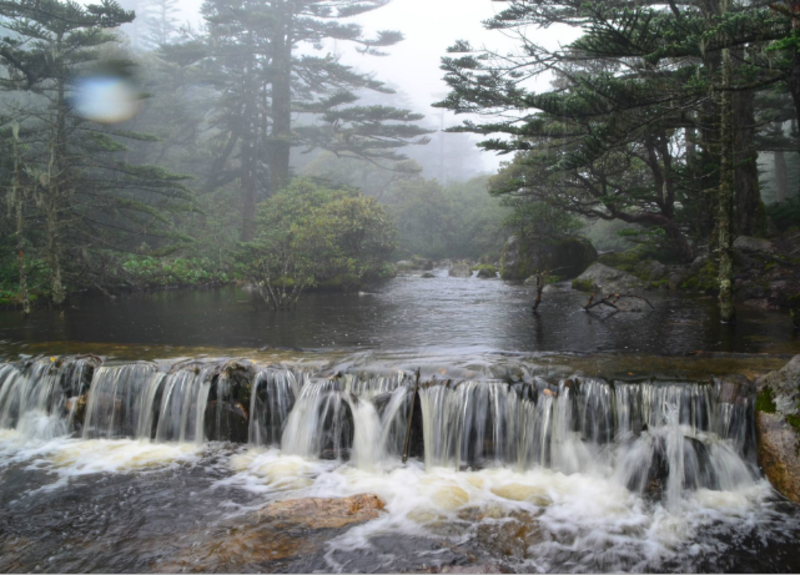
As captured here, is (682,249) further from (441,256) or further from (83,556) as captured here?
(441,256)

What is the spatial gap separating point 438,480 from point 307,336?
4911 millimetres

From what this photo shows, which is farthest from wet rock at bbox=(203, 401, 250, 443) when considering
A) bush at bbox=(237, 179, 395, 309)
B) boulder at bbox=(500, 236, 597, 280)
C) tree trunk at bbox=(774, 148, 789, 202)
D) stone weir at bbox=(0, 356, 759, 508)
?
tree trunk at bbox=(774, 148, 789, 202)

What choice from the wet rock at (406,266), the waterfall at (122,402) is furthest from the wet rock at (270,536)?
the wet rock at (406,266)

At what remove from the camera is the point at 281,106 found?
3247cm

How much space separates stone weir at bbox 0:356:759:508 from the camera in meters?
5.82

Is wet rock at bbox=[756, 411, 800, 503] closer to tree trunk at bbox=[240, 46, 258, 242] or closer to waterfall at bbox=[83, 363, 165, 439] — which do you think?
waterfall at bbox=[83, 363, 165, 439]

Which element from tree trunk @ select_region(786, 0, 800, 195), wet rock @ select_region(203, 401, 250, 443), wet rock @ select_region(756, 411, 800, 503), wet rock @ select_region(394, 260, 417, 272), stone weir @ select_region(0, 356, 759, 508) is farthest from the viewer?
wet rock @ select_region(394, 260, 417, 272)

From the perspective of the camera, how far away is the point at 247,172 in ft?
103

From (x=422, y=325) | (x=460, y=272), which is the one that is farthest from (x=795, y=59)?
(x=460, y=272)

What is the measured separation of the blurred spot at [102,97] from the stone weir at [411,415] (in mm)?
13352

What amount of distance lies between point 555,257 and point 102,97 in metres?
18.9

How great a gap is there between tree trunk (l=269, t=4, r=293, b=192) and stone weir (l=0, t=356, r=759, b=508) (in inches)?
970

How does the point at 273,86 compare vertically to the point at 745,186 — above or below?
above

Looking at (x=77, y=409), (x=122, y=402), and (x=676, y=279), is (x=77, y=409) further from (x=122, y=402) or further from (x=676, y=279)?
(x=676, y=279)
